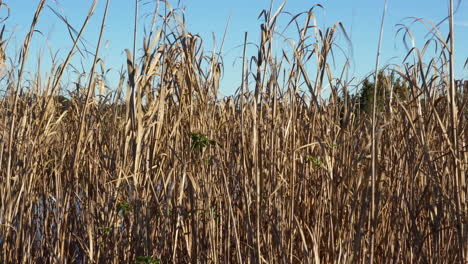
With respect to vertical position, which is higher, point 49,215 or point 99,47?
point 99,47

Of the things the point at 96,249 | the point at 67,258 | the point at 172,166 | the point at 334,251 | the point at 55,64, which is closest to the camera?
the point at 334,251

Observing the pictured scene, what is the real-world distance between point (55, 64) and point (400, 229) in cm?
161

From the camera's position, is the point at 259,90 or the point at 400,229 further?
the point at 400,229

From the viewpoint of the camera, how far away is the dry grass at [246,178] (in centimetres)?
190

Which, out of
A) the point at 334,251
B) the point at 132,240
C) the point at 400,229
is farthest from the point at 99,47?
the point at 400,229

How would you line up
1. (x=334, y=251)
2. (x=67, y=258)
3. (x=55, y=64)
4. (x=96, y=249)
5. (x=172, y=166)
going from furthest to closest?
(x=55, y=64) < (x=67, y=258) < (x=96, y=249) < (x=172, y=166) < (x=334, y=251)

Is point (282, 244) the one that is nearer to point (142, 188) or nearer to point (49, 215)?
point (142, 188)

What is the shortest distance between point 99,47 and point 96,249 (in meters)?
0.79

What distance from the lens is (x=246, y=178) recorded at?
2080 millimetres

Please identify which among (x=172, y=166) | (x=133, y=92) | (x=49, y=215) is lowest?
(x=49, y=215)

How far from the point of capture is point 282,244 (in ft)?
6.44

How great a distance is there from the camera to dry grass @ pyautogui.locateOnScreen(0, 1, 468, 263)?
190cm

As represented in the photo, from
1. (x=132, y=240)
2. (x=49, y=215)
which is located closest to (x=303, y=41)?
(x=132, y=240)

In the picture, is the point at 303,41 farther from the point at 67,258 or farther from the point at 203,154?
the point at 67,258
